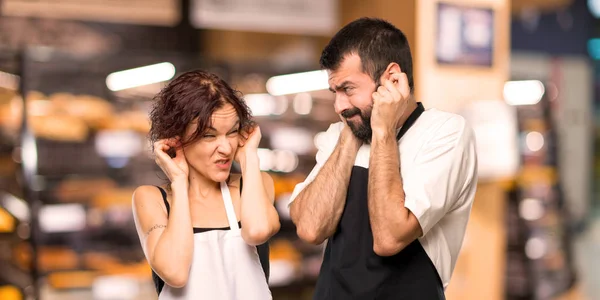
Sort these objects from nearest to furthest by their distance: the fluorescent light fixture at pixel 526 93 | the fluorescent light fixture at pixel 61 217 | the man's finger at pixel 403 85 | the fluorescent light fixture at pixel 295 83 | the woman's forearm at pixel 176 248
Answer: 1. the woman's forearm at pixel 176 248
2. the man's finger at pixel 403 85
3. the fluorescent light fixture at pixel 61 217
4. the fluorescent light fixture at pixel 295 83
5. the fluorescent light fixture at pixel 526 93

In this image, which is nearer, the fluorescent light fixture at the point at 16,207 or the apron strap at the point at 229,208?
the apron strap at the point at 229,208

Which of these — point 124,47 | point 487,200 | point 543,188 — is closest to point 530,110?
point 543,188

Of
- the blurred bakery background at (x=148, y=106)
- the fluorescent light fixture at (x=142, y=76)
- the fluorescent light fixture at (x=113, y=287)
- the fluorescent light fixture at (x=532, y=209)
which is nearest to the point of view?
the blurred bakery background at (x=148, y=106)

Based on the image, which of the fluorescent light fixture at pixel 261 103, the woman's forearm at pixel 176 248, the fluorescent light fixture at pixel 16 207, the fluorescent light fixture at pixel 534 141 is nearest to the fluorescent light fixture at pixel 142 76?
the fluorescent light fixture at pixel 261 103

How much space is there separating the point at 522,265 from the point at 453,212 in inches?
182

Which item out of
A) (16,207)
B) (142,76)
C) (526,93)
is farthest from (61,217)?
(526,93)

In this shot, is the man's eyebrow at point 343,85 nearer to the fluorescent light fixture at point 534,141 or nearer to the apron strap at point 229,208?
the apron strap at point 229,208

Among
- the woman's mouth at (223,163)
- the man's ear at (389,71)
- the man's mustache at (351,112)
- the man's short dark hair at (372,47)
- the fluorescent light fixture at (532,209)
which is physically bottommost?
the fluorescent light fixture at (532,209)

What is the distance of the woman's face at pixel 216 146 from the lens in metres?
1.96

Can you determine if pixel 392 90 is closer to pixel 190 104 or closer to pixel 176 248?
pixel 190 104

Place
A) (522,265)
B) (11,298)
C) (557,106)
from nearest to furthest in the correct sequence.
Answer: (11,298) < (522,265) < (557,106)

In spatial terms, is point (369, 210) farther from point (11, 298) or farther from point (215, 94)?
point (11, 298)

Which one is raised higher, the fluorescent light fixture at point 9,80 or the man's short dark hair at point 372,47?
the man's short dark hair at point 372,47

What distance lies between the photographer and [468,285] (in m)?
4.80
